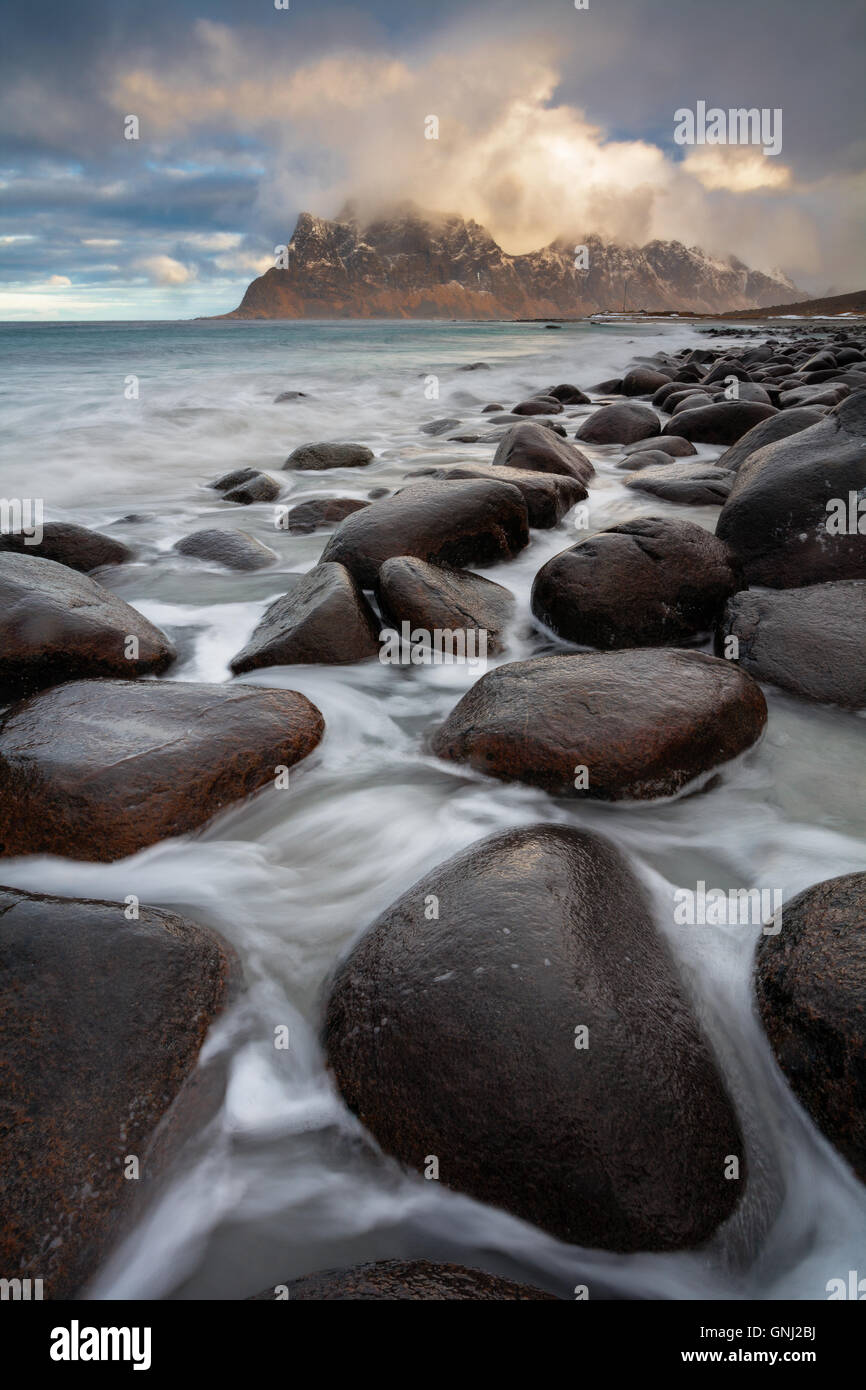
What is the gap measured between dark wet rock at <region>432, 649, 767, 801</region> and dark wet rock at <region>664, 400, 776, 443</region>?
6.05 metres

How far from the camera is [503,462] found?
660cm

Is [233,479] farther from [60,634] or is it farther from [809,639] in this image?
[809,639]

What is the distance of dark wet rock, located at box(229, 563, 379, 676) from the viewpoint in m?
3.62

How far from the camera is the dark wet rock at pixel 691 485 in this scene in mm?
5766

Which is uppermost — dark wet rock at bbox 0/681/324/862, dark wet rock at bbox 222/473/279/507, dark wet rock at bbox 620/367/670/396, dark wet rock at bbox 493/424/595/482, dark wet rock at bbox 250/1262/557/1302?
dark wet rock at bbox 620/367/670/396

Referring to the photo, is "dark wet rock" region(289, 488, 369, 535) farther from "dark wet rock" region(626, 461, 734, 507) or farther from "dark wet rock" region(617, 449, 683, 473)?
"dark wet rock" region(617, 449, 683, 473)

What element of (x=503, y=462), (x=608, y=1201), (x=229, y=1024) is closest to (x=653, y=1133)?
(x=608, y=1201)

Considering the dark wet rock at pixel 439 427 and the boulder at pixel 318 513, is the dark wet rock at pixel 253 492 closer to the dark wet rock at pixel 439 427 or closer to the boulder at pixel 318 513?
the boulder at pixel 318 513

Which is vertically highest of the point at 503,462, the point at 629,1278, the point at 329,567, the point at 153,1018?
the point at 503,462

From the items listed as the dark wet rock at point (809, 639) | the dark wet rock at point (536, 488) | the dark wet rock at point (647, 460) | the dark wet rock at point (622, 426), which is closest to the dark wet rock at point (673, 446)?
the dark wet rock at point (647, 460)

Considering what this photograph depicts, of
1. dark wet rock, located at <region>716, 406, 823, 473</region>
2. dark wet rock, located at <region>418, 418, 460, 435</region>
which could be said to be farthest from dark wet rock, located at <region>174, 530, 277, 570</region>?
dark wet rock, located at <region>418, 418, 460, 435</region>

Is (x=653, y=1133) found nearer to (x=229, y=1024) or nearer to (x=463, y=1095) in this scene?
(x=463, y=1095)

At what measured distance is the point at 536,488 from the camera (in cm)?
547

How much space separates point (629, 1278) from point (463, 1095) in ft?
1.47
